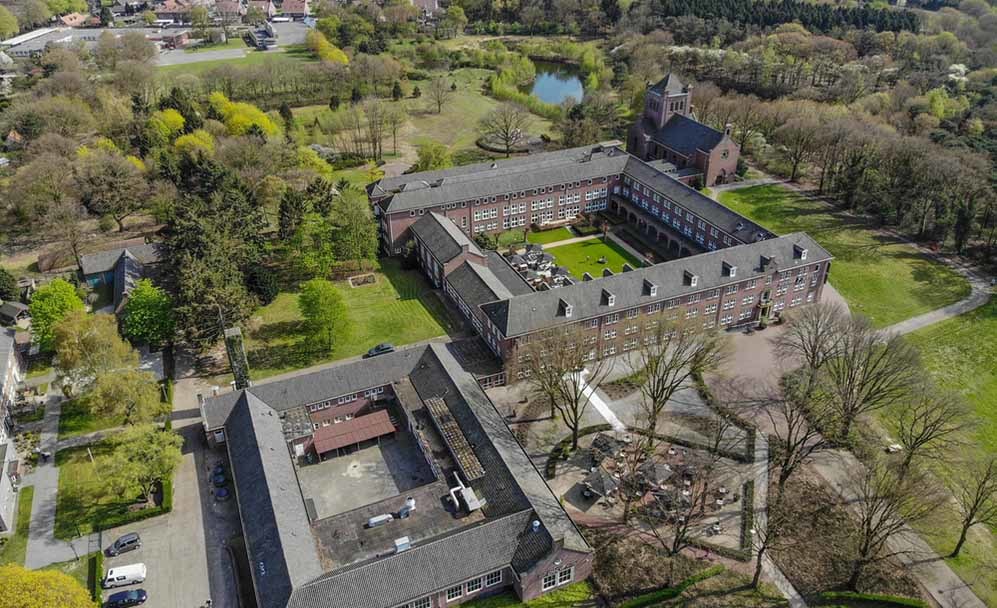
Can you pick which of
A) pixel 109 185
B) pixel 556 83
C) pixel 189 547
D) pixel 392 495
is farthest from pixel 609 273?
pixel 556 83

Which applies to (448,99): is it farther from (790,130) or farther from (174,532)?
(174,532)

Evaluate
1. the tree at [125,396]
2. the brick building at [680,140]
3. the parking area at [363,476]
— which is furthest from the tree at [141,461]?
the brick building at [680,140]

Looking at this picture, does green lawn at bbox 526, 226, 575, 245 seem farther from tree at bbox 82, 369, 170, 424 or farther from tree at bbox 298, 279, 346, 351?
tree at bbox 82, 369, 170, 424

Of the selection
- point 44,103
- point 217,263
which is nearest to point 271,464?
point 217,263

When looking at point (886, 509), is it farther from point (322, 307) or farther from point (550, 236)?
point (550, 236)

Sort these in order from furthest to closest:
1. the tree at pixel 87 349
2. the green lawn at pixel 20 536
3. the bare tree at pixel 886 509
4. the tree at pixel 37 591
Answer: the tree at pixel 87 349 < the green lawn at pixel 20 536 < the bare tree at pixel 886 509 < the tree at pixel 37 591

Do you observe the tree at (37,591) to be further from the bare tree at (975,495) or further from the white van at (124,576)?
the bare tree at (975,495)
